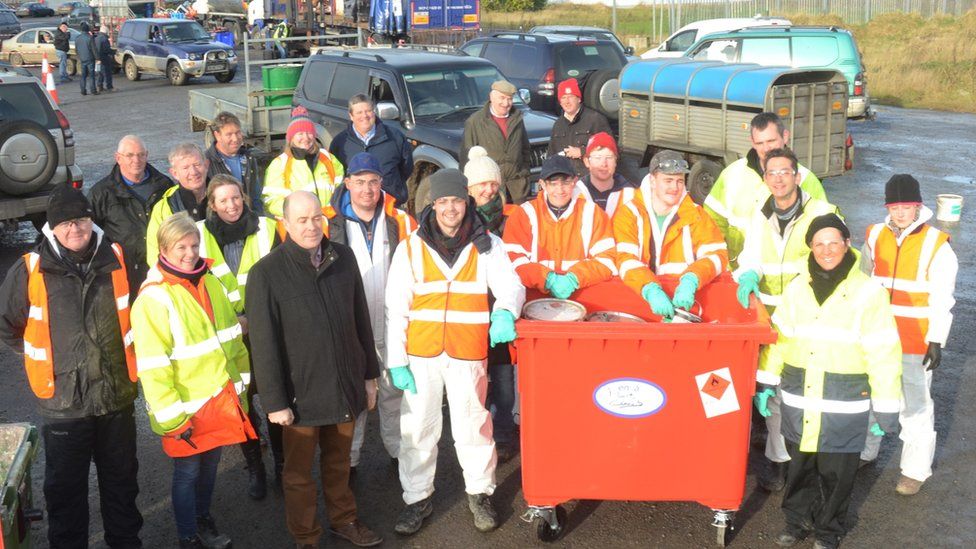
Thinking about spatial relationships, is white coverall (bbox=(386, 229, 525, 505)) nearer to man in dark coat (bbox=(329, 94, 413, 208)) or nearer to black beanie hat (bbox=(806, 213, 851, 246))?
black beanie hat (bbox=(806, 213, 851, 246))

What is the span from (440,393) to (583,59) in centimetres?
1141

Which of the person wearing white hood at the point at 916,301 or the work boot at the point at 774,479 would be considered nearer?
the person wearing white hood at the point at 916,301

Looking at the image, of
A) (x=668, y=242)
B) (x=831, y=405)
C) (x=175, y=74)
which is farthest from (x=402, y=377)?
(x=175, y=74)

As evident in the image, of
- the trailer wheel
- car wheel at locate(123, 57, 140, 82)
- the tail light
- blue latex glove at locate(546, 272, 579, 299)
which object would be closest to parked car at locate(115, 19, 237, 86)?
car wheel at locate(123, 57, 140, 82)

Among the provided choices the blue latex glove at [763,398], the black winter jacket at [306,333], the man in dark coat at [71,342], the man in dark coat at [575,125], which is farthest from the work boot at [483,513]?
the man in dark coat at [575,125]

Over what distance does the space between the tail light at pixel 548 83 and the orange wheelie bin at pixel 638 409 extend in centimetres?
1040

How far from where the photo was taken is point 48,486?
463 centimetres

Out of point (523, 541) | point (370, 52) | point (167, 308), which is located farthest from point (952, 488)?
point (370, 52)

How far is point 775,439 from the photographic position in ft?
18.4

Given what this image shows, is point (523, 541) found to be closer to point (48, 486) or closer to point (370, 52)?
point (48, 486)

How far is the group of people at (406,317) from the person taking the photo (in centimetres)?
446

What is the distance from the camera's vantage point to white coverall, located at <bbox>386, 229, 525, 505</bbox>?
4.89 metres

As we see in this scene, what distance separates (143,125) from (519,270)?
17.4m

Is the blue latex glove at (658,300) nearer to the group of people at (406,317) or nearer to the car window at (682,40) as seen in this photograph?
the group of people at (406,317)
